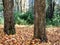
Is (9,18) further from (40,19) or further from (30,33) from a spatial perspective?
(40,19)

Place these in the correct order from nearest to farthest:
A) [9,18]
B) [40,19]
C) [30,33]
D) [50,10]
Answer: [40,19], [9,18], [30,33], [50,10]

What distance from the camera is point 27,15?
87.7 feet

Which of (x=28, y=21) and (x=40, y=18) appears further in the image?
(x=28, y=21)

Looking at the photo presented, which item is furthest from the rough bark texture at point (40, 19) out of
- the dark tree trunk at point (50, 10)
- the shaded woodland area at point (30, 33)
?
the dark tree trunk at point (50, 10)

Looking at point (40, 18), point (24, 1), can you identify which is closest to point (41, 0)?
point (40, 18)

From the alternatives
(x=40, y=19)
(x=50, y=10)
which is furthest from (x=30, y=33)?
(x=50, y=10)

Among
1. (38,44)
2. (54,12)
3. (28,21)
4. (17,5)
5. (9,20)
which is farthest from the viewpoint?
(17,5)

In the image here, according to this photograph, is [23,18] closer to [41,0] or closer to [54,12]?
[54,12]

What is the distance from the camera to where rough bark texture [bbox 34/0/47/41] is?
1100cm

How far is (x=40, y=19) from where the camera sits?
11125mm

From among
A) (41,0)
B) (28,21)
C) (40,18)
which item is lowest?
(28,21)

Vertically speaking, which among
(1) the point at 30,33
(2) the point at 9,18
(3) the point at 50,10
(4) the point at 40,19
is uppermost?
(4) the point at 40,19

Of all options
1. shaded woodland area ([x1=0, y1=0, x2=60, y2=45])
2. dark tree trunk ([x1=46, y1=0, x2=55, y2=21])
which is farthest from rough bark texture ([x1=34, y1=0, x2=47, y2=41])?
dark tree trunk ([x1=46, y1=0, x2=55, y2=21])

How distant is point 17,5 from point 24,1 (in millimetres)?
3241
